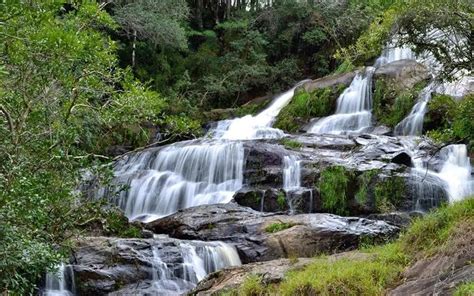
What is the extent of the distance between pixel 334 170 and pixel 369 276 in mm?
7346

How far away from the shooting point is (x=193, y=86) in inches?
1032

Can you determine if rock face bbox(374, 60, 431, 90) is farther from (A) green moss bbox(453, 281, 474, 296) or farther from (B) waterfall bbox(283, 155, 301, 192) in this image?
(A) green moss bbox(453, 281, 474, 296)

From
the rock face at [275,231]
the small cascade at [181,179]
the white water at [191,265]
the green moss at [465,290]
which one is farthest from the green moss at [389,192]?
the green moss at [465,290]

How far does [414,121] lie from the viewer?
56.7ft

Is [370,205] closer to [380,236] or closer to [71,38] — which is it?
[380,236]

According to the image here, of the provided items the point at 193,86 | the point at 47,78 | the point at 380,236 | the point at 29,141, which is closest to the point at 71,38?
the point at 47,78

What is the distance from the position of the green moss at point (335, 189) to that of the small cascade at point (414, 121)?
15.8 feet

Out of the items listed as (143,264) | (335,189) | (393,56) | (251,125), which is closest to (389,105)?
(393,56)

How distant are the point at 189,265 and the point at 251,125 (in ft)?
41.4

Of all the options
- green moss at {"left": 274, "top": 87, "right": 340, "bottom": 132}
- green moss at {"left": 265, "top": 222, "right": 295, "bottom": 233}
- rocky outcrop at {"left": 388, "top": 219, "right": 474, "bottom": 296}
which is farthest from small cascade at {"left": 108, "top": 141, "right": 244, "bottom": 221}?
rocky outcrop at {"left": 388, "top": 219, "right": 474, "bottom": 296}

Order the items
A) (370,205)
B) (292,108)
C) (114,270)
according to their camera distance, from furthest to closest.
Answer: (292,108)
(370,205)
(114,270)

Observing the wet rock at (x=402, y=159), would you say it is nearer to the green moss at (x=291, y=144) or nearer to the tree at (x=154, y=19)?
the green moss at (x=291, y=144)

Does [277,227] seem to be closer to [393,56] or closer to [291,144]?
[291,144]

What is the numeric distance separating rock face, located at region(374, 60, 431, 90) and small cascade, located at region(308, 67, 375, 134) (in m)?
0.51
